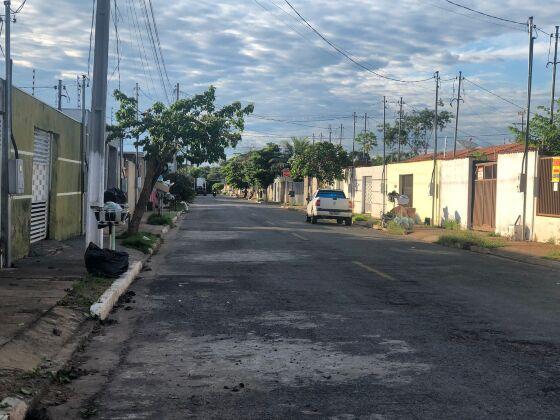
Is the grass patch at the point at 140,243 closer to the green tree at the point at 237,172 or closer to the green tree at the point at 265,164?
the green tree at the point at 265,164

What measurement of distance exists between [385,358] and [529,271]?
28.7 ft

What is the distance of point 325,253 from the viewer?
16125 millimetres

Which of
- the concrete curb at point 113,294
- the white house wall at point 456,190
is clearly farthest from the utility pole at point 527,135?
the concrete curb at point 113,294

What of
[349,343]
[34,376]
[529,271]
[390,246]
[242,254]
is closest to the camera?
[34,376]

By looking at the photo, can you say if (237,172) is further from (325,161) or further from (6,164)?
(6,164)

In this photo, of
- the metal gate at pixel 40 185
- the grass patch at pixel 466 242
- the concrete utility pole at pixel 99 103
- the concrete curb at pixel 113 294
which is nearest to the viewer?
the concrete curb at pixel 113 294

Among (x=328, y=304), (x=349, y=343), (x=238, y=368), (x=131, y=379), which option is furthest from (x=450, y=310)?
(x=131, y=379)

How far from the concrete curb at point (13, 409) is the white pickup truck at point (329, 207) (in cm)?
2667

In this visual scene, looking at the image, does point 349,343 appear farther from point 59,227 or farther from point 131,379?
Result: point 59,227

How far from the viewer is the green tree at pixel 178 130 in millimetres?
19281

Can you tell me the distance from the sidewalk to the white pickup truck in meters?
19.0

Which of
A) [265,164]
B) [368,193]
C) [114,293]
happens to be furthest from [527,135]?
[265,164]

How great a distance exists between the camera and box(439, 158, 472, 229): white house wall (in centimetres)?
2666

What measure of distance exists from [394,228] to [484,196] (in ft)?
12.7
